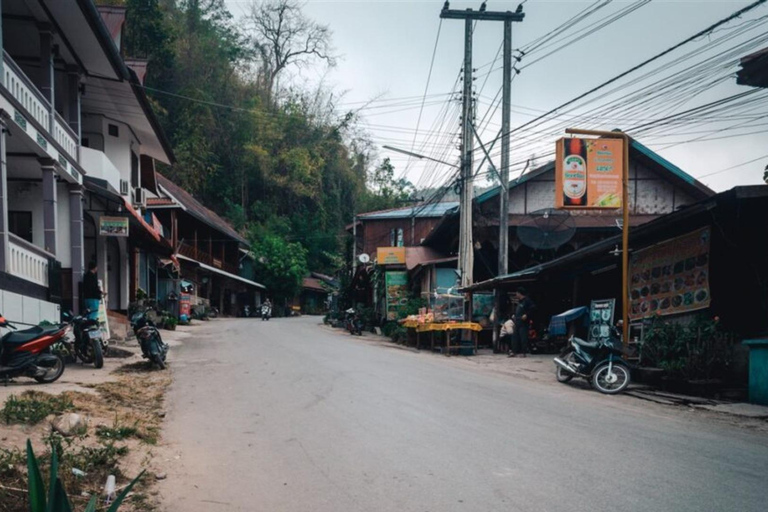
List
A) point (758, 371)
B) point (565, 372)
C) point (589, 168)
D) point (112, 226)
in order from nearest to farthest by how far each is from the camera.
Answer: point (758, 371) → point (565, 372) → point (589, 168) → point (112, 226)

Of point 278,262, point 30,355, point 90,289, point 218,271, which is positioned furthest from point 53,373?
point 278,262

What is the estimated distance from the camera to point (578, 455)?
233 inches

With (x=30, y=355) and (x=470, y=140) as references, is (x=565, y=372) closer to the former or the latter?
(x=30, y=355)

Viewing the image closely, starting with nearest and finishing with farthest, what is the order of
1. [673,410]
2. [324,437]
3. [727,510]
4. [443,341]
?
[727,510] < [324,437] < [673,410] < [443,341]

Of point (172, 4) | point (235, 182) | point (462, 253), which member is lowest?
point (462, 253)

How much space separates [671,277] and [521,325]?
5.80 metres

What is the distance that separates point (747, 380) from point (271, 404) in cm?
770

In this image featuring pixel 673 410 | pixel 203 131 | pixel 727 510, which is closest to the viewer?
pixel 727 510

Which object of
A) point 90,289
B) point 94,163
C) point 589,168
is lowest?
point 90,289

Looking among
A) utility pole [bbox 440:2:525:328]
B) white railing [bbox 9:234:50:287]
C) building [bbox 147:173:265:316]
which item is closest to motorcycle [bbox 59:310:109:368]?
white railing [bbox 9:234:50:287]

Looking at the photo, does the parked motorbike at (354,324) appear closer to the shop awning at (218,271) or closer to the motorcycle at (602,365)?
the shop awning at (218,271)

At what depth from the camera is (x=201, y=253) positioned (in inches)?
1694

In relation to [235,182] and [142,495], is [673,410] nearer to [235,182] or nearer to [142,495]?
[142,495]

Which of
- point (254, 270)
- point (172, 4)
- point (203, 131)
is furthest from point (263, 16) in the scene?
point (254, 270)
